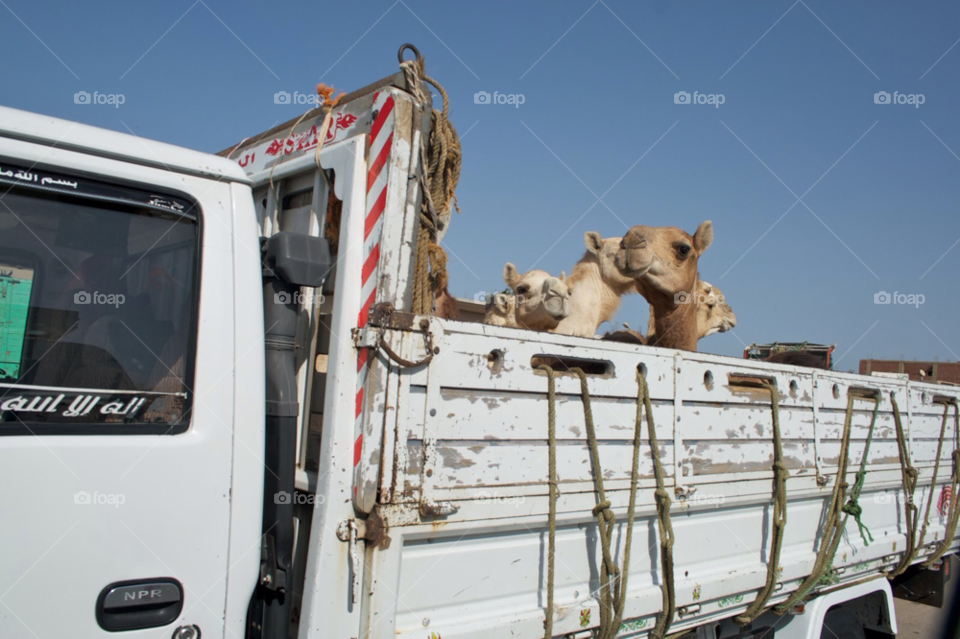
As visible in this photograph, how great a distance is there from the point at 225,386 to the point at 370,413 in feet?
1.40

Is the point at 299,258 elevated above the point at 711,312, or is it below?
below

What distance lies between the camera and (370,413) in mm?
2180

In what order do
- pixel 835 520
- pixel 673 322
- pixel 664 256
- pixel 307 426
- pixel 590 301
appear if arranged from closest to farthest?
pixel 307 426 → pixel 835 520 → pixel 664 256 → pixel 673 322 → pixel 590 301

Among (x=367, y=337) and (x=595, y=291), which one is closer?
(x=367, y=337)

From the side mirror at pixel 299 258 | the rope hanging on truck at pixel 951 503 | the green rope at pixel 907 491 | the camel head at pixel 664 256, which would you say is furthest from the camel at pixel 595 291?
the side mirror at pixel 299 258

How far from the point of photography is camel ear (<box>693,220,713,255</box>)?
5402 mm

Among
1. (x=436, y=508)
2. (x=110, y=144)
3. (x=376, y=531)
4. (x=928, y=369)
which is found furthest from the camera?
(x=928, y=369)

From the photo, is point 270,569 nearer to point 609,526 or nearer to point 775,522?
point 609,526

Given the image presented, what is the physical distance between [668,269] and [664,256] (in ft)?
0.33

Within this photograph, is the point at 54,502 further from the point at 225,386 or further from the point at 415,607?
the point at 415,607

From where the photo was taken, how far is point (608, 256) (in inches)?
240

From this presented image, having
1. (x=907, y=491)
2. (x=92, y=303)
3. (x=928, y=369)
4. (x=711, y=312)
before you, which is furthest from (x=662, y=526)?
(x=928, y=369)

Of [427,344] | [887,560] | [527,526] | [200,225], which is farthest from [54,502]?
[887,560]

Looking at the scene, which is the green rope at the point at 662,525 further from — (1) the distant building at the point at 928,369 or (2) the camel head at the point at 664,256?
(1) the distant building at the point at 928,369
